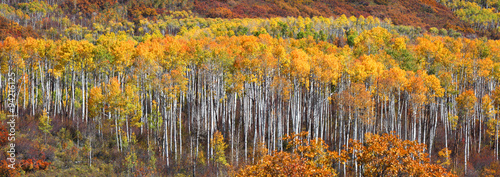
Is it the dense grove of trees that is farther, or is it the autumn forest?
the dense grove of trees

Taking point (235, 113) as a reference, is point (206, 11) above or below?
above

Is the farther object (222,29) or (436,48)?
(222,29)

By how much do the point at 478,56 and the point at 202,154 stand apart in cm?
5477

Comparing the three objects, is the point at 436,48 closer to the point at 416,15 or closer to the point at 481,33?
the point at 481,33

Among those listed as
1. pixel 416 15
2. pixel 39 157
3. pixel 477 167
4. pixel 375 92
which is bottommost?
pixel 477 167

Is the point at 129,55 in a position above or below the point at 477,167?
above

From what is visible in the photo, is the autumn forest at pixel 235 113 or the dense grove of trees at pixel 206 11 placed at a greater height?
the dense grove of trees at pixel 206 11

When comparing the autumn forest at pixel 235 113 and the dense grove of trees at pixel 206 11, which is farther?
the dense grove of trees at pixel 206 11

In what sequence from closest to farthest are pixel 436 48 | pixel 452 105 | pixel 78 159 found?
pixel 78 159, pixel 452 105, pixel 436 48

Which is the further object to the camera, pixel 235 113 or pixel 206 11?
pixel 206 11

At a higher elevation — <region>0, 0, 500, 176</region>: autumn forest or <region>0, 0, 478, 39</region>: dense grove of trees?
<region>0, 0, 478, 39</region>: dense grove of trees

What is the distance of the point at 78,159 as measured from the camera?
36062 millimetres

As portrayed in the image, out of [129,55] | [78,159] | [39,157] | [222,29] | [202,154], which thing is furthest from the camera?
[222,29]

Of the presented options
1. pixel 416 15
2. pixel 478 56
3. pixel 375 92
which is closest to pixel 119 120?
pixel 375 92
